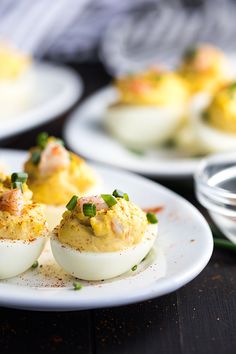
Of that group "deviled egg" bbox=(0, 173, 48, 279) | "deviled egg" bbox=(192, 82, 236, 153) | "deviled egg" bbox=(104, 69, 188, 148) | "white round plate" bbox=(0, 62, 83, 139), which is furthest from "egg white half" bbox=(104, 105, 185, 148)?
"deviled egg" bbox=(0, 173, 48, 279)

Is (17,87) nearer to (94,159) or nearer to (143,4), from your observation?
(94,159)

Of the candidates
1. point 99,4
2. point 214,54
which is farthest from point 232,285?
point 99,4

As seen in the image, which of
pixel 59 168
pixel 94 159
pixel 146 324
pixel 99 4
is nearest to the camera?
pixel 146 324

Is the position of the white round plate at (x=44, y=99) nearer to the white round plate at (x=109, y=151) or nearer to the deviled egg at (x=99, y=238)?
the white round plate at (x=109, y=151)

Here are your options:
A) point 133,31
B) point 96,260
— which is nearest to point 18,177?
point 96,260

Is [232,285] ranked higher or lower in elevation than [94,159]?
higher

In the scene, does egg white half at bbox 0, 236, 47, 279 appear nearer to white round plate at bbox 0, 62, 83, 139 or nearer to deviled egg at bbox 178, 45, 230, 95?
white round plate at bbox 0, 62, 83, 139

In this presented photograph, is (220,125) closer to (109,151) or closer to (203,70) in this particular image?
(109,151)
